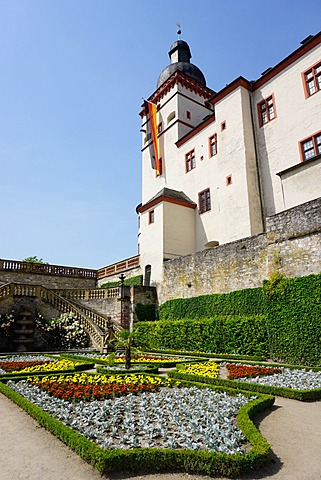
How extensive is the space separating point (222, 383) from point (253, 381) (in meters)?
0.86

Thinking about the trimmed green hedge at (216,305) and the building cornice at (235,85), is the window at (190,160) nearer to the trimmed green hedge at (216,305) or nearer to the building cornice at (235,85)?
the building cornice at (235,85)

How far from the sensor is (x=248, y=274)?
56.1ft

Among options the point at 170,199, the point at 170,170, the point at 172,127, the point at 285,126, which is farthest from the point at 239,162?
the point at 172,127

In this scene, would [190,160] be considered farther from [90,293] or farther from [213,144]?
[90,293]

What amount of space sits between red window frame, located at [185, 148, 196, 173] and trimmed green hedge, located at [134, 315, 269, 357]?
14657 millimetres

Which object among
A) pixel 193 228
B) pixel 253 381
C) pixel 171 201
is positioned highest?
pixel 171 201

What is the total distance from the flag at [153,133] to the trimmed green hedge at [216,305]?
15828 mm

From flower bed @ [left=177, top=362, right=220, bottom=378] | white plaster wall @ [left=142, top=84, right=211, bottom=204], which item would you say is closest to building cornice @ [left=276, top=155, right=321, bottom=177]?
flower bed @ [left=177, top=362, right=220, bottom=378]

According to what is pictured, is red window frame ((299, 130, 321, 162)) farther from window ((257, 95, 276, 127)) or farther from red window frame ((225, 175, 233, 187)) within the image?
red window frame ((225, 175, 233, 187))

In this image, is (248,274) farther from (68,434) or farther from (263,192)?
(68,434)

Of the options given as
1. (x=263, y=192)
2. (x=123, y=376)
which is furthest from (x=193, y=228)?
(x=123, y=376)

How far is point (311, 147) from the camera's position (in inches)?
764

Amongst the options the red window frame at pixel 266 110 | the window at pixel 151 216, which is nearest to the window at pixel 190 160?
the window at pixel 151 216

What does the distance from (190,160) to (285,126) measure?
387 inches
